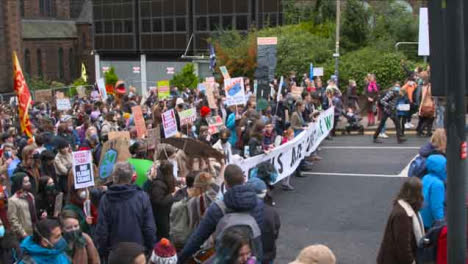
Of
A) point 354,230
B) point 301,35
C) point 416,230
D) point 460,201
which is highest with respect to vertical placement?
point 301,35

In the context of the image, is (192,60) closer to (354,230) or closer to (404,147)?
(404,147)

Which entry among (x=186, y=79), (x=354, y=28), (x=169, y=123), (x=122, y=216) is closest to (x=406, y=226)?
(x=122, y=216)

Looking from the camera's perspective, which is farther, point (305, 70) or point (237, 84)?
point (305, 70)

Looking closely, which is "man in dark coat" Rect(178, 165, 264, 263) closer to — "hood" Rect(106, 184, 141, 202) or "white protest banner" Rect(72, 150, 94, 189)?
"hood" Rect(106, 184, 141, 202)

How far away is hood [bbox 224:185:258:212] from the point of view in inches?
223

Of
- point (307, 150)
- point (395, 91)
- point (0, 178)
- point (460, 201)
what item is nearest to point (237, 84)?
point (307, 150)

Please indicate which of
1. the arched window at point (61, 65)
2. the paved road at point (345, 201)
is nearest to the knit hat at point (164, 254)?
the paved road at point (345, 201)

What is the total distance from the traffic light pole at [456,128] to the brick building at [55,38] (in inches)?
2153

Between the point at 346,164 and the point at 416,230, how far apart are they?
8.65 metres

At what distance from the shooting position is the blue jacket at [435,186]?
23.0 ft

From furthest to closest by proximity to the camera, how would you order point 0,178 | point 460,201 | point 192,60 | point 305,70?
1. point 192,60
2. point 305,70
3. point 0,178
4. point 460,201

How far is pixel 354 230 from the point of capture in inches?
392

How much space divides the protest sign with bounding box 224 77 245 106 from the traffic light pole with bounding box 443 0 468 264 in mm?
11004

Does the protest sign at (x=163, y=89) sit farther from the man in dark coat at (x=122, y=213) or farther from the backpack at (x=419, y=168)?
the man in dark coat at (x=122, y=213)
